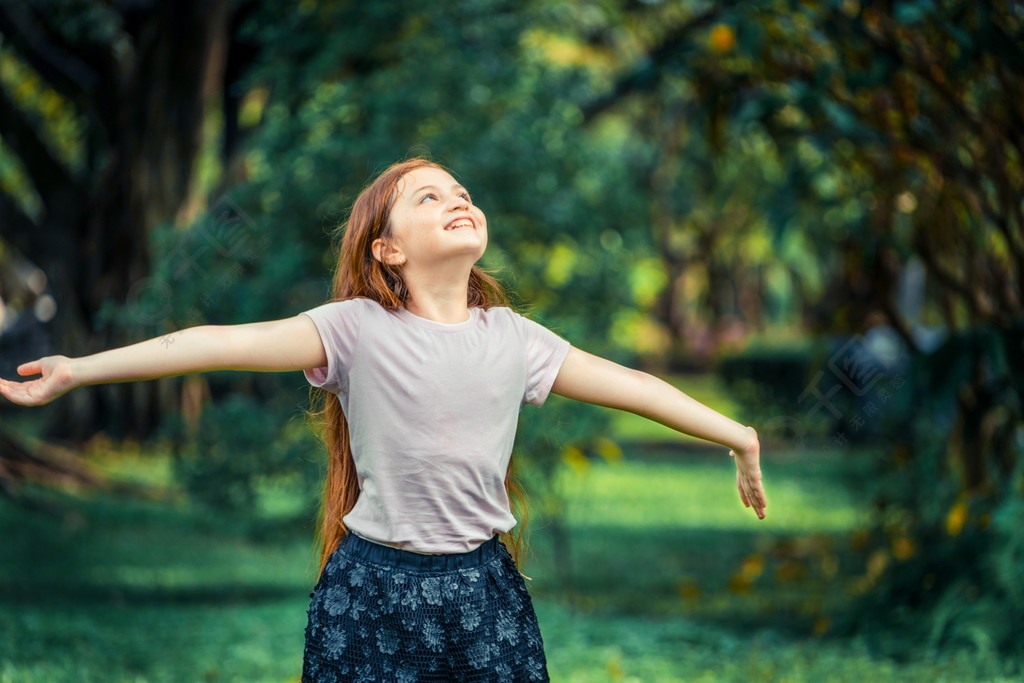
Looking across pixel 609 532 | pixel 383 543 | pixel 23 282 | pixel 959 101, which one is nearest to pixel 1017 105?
pixel 959 101

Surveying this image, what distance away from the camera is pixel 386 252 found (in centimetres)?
231

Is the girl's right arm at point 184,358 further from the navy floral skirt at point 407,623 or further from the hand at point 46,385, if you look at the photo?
the navy floral skirt at point 407,623

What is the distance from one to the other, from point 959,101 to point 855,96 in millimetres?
460

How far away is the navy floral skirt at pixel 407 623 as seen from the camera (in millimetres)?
2168

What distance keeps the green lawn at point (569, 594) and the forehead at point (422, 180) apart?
1.21 m

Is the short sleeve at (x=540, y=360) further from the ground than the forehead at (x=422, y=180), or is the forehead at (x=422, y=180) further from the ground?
the forehead at (x=422, y=180)

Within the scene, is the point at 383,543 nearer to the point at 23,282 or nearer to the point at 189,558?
the point at 189,558

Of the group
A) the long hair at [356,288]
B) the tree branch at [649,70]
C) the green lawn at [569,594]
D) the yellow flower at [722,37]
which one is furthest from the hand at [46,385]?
the tree branch at [649,70]

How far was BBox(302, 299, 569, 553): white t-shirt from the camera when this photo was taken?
218 cm

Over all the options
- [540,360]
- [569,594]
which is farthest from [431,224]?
[569,594]

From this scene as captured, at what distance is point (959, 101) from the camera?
4520mm

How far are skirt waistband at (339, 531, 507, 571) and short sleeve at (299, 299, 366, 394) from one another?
12.4 inches

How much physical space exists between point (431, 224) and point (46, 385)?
2.50ft

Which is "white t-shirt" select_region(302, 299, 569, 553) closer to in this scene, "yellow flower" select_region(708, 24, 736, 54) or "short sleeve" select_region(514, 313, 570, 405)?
"short sleeve" select_region(514, 313, 570, 405)
